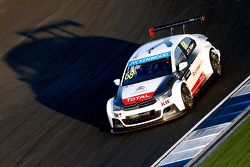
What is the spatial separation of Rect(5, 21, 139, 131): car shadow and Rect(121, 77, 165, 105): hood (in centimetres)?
111

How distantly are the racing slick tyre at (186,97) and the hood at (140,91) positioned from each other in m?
0.61

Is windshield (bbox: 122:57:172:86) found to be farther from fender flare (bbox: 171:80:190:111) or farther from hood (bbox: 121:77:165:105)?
fender flare (bbox: 171:80:190:111)

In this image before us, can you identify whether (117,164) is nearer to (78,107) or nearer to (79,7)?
(78,107)

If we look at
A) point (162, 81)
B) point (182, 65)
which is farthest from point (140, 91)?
point (182, 65)

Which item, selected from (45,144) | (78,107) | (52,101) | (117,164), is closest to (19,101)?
(52,101)

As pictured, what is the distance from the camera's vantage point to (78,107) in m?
19.2

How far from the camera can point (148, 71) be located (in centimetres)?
1709

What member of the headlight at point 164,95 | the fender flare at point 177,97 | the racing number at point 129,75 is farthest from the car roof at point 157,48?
the headlight at point 164,95

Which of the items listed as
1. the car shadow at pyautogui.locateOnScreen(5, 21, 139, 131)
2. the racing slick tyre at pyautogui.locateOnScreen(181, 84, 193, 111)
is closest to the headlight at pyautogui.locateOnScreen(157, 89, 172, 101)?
the racing slick tyre at pyautogui.locateOnScreen(181, 84, 193, 111)

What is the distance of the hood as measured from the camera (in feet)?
52.5

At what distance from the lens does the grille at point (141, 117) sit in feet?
51.8

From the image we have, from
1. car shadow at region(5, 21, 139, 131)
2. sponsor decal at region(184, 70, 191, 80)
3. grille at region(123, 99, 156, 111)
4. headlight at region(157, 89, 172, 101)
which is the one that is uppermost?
sponsor decal at region(184, 70, 191, 80)

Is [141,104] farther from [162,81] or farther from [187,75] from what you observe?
[187,75]

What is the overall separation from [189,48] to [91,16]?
1028cm
